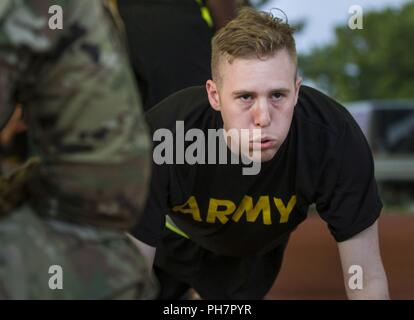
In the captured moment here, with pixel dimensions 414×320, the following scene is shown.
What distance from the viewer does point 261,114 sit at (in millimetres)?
2203

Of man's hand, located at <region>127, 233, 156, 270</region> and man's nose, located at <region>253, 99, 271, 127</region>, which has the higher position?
man's nose, located at <region>253, 99, 271, 127</region>

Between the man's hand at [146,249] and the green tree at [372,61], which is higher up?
the green tree at [372,61]

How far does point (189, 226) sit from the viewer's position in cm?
282

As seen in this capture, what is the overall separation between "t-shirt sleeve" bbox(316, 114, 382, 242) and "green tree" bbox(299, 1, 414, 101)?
32796mm

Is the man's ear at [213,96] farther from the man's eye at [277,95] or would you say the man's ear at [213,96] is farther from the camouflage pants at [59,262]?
the camouflage pants at [59,262]

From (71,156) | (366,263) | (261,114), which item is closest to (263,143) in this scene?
(261,114)

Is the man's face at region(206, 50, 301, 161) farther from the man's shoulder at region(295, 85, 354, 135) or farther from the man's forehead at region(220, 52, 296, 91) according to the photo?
the man's shoulder at region(295, 85, 354, 135)

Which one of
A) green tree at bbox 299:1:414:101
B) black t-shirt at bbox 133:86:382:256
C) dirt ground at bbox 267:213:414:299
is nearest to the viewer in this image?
black t-shirt at bbox 133:86:382:256

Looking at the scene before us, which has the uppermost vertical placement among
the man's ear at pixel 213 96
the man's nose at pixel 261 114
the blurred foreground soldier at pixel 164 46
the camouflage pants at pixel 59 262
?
the blurred foreground soldier at pixel 164 46

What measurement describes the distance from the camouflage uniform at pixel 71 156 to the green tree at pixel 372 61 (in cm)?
3393

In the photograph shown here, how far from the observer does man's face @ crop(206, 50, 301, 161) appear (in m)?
2.24

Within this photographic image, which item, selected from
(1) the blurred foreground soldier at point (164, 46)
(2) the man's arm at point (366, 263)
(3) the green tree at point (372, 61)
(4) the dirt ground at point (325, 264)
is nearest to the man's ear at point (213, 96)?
(2) the man's arm at point (366, 263)

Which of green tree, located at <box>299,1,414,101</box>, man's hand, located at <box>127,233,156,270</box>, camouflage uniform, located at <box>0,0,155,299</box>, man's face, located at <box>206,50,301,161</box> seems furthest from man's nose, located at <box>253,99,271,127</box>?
green tree, located at <box>299,1,414,101</box>

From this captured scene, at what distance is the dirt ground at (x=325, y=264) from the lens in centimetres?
670
